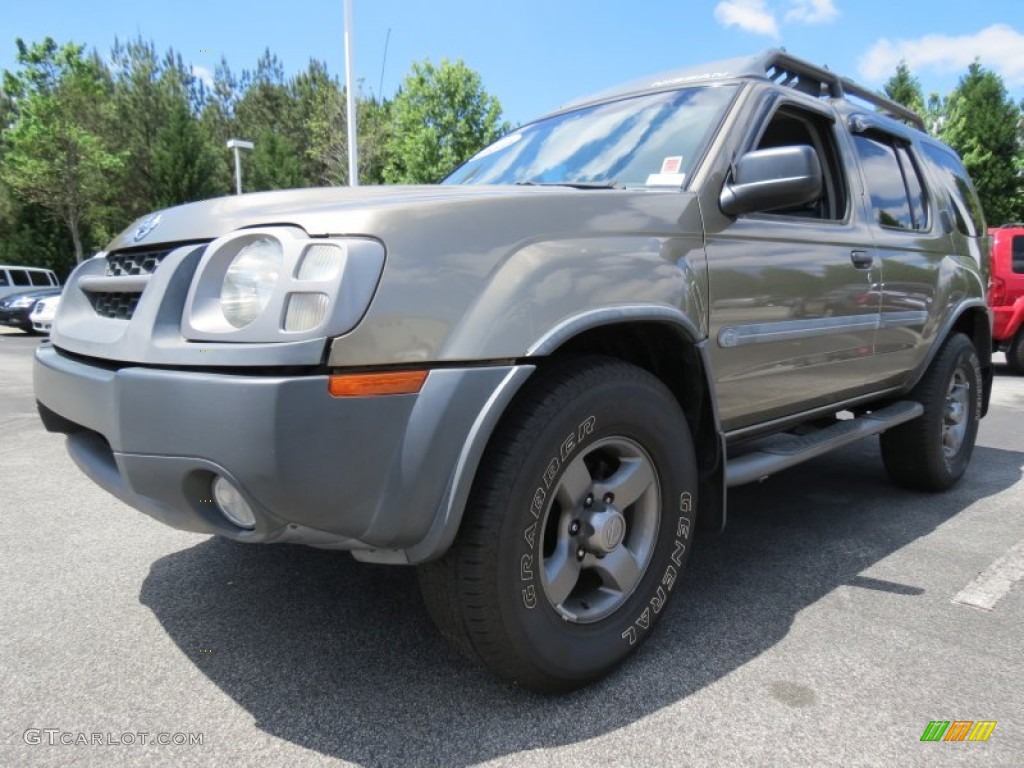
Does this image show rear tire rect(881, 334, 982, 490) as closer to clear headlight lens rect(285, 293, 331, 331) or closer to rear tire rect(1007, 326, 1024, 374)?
clear headlight lens rect(285, 293, 331, 331)

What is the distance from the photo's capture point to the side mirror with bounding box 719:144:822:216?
2271mm

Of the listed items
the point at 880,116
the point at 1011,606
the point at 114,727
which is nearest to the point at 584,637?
the point at 114,727

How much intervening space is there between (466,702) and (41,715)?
1.12 meters

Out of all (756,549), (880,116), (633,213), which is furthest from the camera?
(880,116)

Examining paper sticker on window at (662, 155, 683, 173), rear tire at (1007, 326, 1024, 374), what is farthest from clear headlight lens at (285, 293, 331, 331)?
rear tire at (1007, 326, 1024, 374)

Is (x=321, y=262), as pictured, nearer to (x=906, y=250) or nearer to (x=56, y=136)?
(x=906, y=250)

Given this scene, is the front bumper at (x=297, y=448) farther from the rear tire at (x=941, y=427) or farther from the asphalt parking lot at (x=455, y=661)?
the rear tire at (x=941, y=427)

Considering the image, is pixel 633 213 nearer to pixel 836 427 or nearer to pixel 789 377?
pixel 789 377

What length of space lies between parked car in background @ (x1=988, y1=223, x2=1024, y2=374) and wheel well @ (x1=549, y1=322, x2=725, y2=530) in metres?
9.24

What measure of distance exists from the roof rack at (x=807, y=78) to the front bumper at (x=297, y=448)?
2.06 metres

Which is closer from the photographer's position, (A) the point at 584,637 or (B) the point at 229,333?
(B) the point at 229,333

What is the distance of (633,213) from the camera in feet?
7.10

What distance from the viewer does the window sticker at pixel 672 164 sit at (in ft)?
8.24

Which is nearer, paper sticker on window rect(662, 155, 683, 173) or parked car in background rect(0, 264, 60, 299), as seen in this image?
paper sticker on window rect(662, 155, 683, 173)
